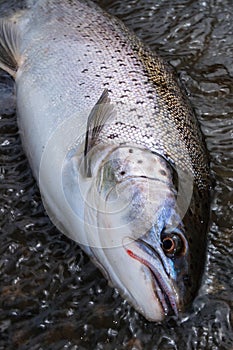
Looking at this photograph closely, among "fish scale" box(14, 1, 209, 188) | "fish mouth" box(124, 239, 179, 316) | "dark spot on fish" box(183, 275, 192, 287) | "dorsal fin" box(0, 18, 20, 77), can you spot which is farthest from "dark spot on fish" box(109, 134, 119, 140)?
"dorsal fin" box(0, 18, 20, 77)

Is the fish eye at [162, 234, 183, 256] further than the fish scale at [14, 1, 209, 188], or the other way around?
the fish scale at [14, 1, 209, 188]

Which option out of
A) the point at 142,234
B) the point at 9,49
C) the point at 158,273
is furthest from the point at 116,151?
the point at 9,49

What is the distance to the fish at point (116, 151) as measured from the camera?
2.45 meters

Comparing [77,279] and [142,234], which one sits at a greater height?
[142,234]

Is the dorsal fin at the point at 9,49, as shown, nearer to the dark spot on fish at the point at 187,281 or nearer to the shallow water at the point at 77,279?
the shallow water at the point at 77,279

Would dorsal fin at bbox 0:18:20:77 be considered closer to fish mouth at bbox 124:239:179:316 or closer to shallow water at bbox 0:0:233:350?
shallow water at bbox 0:0:233:350

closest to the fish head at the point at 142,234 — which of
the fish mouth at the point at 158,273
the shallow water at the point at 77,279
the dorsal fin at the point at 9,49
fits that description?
the fish mouth at the point at 158,273

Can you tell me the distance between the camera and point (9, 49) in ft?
10.6

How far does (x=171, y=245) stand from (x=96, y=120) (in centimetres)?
60

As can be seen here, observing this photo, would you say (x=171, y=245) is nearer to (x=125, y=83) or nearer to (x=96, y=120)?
(x=96, y=120)

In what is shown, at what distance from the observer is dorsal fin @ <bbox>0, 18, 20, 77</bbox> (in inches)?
126

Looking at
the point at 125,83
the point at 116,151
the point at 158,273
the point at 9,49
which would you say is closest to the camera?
the point at 158,273

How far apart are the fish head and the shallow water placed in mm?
113

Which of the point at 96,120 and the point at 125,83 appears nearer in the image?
the point at 96,120
